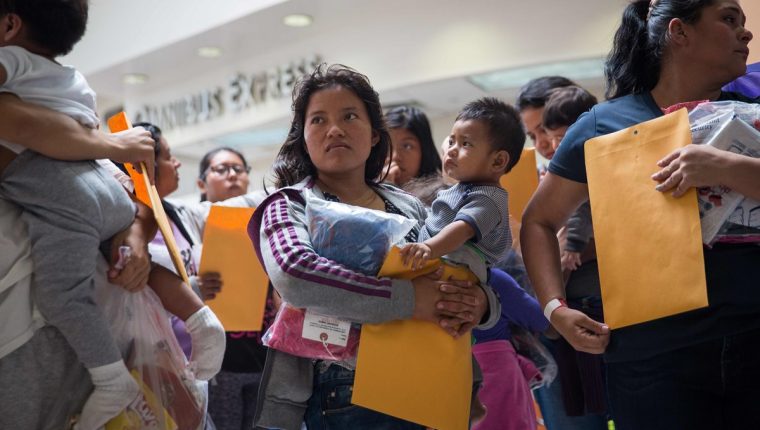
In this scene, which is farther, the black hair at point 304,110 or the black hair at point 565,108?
the black hair at point 565,108

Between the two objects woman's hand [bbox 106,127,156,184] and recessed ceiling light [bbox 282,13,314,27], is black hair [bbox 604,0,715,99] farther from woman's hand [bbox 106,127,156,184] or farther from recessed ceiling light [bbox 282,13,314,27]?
recessed ceiling light [bbox 282,13,314,27]

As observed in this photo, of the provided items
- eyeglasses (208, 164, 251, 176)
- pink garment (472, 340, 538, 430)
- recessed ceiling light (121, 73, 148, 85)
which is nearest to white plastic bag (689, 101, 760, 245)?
pink garment (472, 340, 538, 430)

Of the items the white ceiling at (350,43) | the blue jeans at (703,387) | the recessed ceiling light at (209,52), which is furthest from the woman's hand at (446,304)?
the recessed ceiling light at (209,52)

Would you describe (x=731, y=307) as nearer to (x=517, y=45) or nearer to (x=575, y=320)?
(x=575, y=320)

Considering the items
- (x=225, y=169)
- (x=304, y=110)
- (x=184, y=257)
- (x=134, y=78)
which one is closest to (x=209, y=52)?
(x=134, y=78)

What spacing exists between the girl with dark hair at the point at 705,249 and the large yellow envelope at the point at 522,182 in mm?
702

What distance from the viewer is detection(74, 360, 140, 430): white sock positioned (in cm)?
151

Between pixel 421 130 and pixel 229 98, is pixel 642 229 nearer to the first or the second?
pixel 421 130

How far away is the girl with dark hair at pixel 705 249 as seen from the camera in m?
1.43

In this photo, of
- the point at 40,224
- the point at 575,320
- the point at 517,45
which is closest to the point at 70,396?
the point at 40,224

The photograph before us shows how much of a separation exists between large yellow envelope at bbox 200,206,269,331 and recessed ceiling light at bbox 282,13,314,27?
150 inches

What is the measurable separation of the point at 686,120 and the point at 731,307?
373mm

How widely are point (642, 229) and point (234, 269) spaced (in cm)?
157

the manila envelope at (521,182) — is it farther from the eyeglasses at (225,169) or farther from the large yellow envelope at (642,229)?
the eyeglasses at (225,169)
